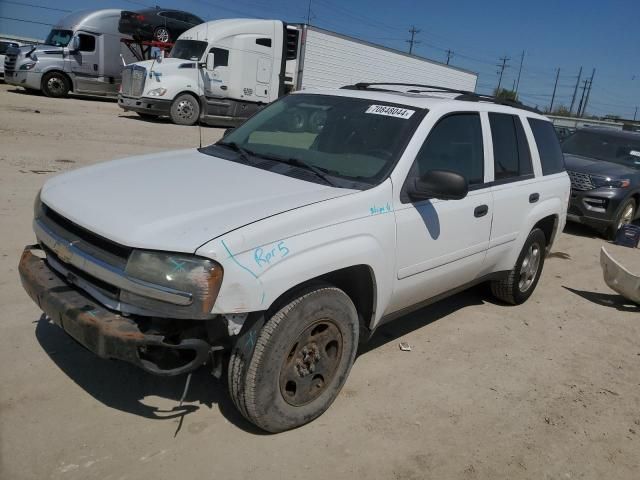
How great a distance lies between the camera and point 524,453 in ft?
10.2

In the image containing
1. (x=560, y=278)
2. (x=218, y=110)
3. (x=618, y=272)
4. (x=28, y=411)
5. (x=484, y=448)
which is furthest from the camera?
(x=218, y=110)

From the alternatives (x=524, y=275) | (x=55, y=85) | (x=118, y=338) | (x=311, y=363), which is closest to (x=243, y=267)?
(x=118, y=338)

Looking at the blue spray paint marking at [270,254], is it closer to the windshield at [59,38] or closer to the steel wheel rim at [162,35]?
the windshield at [59,38]

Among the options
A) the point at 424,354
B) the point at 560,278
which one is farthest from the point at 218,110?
the point at 424,354

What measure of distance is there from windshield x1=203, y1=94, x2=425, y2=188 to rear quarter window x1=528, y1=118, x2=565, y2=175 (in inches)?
76.1

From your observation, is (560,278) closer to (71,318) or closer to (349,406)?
(349,406)

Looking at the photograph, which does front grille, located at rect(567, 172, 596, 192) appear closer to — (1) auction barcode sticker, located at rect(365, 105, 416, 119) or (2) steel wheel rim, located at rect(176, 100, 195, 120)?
(1) auction barcode sticker, located at rect(365, 105, 416, 119)

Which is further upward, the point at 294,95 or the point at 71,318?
the point at 294,95

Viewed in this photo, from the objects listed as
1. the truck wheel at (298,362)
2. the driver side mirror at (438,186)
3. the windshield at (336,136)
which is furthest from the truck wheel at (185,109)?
the truck wheel at (298,362)

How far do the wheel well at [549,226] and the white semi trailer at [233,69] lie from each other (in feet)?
40.1

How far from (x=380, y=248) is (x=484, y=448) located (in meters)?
1.27

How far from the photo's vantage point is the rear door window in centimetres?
437

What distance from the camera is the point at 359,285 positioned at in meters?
3.26

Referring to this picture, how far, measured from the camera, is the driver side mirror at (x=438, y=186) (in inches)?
127
